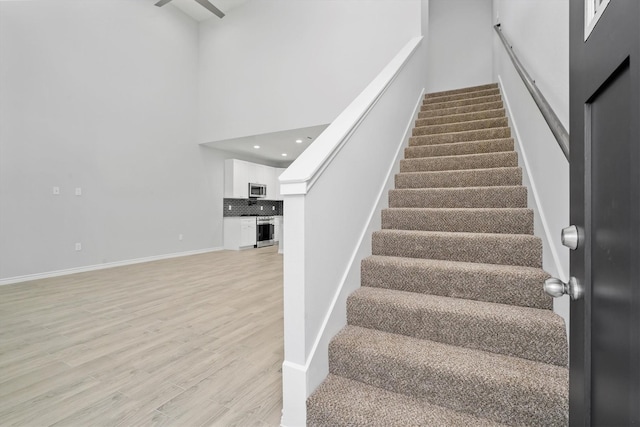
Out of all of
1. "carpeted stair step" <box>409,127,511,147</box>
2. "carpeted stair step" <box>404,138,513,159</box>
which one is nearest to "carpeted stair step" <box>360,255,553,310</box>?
"carpeted stair step" <box>404,138,513,159</box>

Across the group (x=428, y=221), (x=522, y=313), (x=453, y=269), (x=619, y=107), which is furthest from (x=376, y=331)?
(x=619, y=107)

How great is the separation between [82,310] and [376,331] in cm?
276

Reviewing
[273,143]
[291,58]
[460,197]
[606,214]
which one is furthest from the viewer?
[273,143]

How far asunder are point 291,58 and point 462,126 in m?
3.38

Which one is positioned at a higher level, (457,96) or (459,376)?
(457,96)

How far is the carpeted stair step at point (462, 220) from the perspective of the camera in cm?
176

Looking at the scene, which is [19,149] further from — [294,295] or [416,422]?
[416,422]

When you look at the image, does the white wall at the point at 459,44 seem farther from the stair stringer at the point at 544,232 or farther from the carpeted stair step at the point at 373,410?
the carpeted stair step at the point at 373,410

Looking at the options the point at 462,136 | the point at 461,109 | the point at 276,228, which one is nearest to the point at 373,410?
the point at 462,136

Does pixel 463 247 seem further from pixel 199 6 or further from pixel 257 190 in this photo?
pixel 199 6

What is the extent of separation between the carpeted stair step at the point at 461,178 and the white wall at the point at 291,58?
8.87 feet

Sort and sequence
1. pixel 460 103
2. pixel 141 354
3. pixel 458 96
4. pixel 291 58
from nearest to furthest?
pixel 141 354 < pixel 460 103 < pixel 458 96 < pixel 291 58

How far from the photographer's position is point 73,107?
4078mm

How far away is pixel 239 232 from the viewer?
639 cm
